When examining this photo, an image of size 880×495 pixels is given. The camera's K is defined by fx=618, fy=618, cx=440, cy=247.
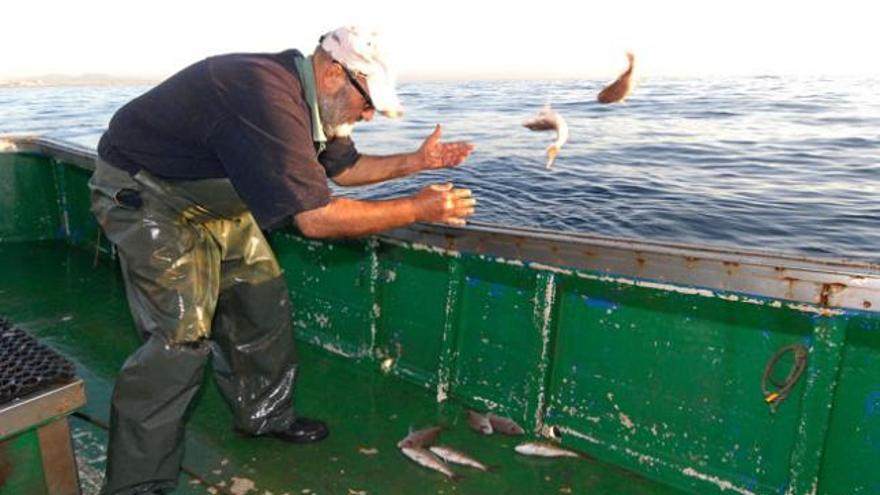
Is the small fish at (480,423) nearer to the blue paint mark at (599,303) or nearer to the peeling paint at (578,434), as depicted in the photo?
the peeling paint at (578,434)

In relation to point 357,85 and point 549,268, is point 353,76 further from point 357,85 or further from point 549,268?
point 549,268

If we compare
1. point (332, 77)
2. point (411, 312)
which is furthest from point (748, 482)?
point (332, 77)

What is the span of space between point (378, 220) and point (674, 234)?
8723 millimetres

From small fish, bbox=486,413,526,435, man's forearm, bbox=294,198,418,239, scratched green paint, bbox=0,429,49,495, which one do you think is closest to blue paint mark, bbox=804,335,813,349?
small fish, bbox=486,413,526,435

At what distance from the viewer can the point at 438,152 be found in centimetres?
344

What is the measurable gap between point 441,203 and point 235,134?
2.86 feet

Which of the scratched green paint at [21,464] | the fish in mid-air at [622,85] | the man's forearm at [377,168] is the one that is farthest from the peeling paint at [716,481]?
the fish in mid-air at [622,85]

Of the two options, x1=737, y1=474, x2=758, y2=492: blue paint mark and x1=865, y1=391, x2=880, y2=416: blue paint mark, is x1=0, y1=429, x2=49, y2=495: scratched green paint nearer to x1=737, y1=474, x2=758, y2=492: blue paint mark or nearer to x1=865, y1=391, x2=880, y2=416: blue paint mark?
x1=737, y1=474, x2=758, y2=492: blue paint mark

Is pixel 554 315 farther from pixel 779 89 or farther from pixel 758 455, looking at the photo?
pixel 779 89

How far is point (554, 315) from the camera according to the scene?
336 cm

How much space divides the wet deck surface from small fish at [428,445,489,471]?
45mm

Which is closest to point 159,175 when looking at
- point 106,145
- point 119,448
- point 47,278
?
point 106,145

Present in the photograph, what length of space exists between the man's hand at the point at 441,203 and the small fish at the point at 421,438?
1315 mm

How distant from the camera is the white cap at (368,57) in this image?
247 cm
